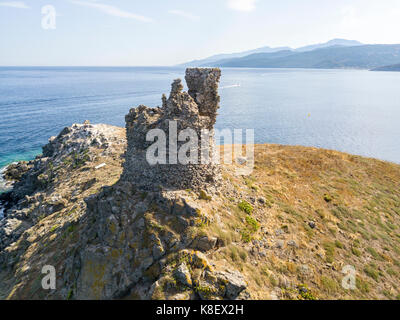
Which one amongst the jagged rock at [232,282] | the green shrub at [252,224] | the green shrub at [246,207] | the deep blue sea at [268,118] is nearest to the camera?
the jagged rock at [232,282]

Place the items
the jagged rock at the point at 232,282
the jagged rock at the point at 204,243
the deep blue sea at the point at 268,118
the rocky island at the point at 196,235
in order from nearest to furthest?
the jagged rock at the point at 232,282, the rocky island at the point at 196,235, the jagged rock at the point at 204,243, the deep blue sea at the point at 268,118

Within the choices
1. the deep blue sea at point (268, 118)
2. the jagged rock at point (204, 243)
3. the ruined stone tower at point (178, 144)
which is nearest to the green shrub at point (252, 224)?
the ruined stone tower at point (178, 144)

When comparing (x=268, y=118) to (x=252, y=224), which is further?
(x=268, y=118)

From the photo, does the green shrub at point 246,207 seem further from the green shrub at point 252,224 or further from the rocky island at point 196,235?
the green shrub at point 252,224

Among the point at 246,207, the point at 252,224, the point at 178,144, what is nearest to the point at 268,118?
the point at 246,207

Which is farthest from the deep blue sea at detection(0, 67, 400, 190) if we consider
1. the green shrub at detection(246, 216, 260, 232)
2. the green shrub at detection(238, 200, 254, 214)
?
the green shrub at detection(246, 216, 260, 232)

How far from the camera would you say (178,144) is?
19.5 metres

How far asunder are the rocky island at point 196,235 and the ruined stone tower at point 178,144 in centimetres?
10

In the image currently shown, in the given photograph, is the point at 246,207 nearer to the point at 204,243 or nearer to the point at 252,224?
the point at 252,224

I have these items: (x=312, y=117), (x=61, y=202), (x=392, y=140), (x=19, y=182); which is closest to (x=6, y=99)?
(x=19, y=182)

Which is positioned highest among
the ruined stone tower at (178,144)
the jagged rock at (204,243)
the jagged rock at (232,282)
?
the ruined stone tower at (178,144)

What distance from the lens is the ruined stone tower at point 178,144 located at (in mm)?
19219

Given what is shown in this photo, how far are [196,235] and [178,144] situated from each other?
7.30 meters
